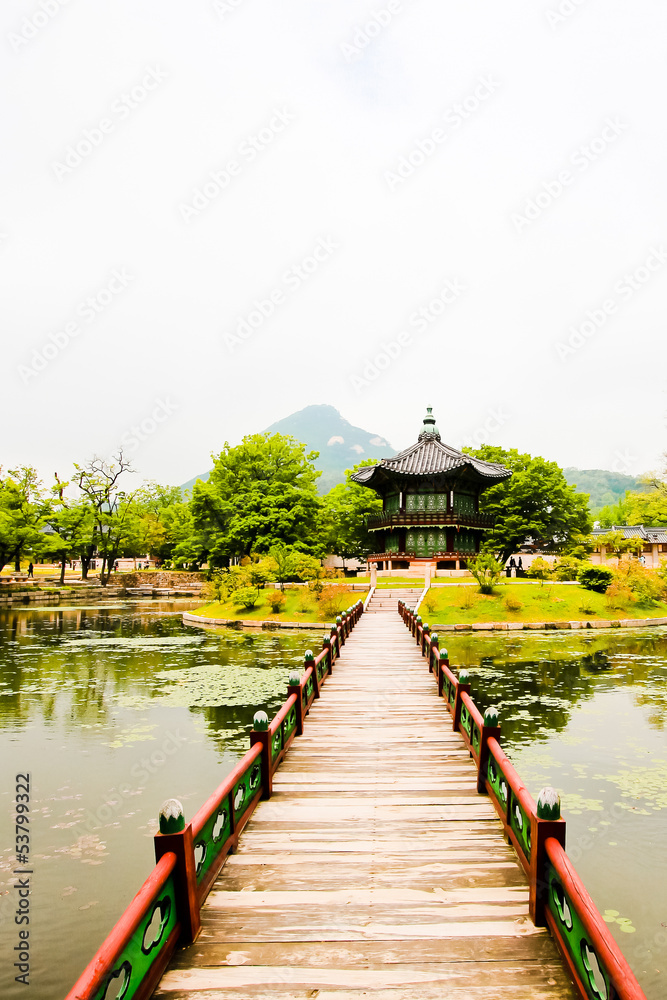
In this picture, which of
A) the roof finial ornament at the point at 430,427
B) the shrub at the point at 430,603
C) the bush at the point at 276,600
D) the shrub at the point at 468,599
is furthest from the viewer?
the roof finial ornament at the point at 430,427

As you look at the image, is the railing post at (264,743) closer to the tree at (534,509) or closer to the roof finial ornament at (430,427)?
the tree at (534,509)

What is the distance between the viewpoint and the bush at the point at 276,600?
95.2 ft

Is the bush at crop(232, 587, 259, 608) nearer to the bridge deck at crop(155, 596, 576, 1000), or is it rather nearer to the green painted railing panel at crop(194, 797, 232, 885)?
the bridge deck at crop(155, 596, 576, 1000)

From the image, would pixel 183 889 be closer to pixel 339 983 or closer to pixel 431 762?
pixel 339 983

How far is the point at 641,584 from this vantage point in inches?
1131

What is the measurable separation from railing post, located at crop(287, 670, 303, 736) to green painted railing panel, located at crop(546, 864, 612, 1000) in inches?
196

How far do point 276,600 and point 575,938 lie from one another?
85.3 ft

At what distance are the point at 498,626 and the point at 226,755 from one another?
17708 mm

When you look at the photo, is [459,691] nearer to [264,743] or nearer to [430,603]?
[264,743]

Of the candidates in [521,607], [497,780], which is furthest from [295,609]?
[497,780]

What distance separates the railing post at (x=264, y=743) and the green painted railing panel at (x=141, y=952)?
2488 millimetres

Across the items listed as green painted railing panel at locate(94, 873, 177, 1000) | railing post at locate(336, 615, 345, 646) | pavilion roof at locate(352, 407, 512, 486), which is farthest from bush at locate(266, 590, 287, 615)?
green painted railing panel at locate(94, 873, 177, 1000)

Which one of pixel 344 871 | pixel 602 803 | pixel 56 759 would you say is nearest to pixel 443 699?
pixel 602 803

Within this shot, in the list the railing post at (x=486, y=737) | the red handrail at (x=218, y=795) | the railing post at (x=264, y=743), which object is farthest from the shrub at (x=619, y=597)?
the red handrail at (x=218, y=795)
